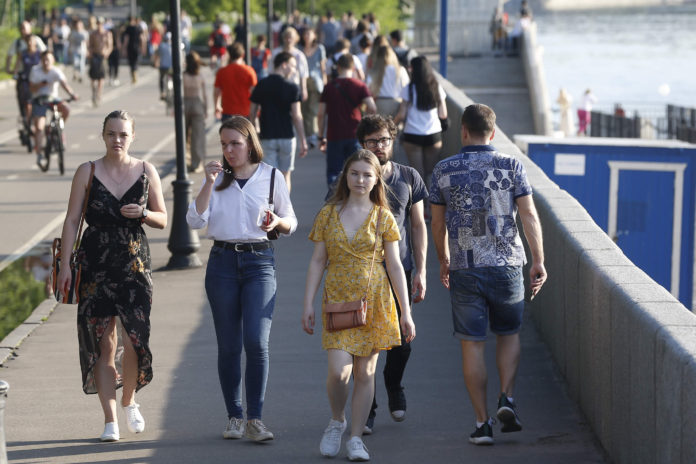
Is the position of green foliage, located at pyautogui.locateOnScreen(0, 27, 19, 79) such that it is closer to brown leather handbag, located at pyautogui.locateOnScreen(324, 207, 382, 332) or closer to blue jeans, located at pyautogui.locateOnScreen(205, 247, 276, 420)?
blue jeans, located at pyautogui.locateOnScreen(205, 247, 276, 420)

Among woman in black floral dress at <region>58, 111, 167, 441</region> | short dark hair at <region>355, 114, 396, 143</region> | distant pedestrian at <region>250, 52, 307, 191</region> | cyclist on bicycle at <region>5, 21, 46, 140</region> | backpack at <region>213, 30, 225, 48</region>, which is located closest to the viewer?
woman in black floral dress at <region>58, 111, 167, 441</region>

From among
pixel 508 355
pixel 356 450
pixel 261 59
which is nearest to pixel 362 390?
pixel 356 450

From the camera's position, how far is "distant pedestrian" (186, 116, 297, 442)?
7.09 m

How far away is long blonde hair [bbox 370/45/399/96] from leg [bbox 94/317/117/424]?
29.1 feet

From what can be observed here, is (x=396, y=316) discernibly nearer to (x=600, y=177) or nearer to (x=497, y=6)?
(x=600, y=177)

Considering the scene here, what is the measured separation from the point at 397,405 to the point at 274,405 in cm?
82

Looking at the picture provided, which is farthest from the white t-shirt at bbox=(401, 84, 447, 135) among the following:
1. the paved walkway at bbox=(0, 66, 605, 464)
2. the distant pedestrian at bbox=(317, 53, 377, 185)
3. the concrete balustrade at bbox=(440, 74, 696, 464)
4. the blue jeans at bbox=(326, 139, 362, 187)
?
the concrete balustrade at bbox=(440, 74, 696, 464)

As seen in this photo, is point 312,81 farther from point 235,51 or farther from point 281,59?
point 281,59

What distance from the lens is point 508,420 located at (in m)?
7.19

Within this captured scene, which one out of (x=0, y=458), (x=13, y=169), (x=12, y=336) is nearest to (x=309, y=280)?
(x=0, y=458)

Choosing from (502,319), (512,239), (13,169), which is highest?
(512,239)

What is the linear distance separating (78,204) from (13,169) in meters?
14.2

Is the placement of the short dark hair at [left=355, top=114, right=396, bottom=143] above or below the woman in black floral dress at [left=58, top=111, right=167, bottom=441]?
above

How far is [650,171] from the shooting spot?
48.1ft
